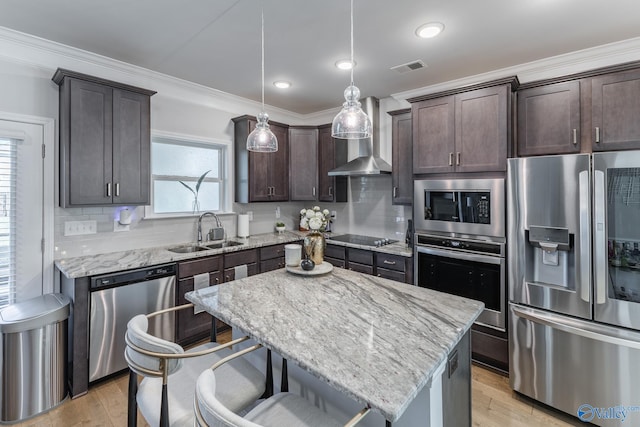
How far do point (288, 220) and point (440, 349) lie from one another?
3.73 m

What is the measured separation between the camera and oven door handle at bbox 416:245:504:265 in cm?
260

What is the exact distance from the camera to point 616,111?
2.24 metres

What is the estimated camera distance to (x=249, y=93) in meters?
3.79

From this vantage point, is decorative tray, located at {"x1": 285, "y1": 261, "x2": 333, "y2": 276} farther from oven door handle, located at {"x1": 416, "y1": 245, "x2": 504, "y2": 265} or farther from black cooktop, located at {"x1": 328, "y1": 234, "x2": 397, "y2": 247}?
black cooktop, located at {"x1": 328, "y1": 234, "x2": 397, "y2": 247}

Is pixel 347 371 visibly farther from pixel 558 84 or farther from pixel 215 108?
pixel 215 108

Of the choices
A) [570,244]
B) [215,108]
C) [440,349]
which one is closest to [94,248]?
[215,108]

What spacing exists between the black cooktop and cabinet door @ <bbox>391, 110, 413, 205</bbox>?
1.69 feet

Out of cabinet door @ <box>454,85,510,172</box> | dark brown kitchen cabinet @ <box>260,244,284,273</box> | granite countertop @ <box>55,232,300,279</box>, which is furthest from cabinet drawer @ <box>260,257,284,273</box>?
cabinet door @ <box>454,85,510,172</box>

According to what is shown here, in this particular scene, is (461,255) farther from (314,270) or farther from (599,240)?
(314,270)

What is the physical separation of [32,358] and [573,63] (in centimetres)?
495

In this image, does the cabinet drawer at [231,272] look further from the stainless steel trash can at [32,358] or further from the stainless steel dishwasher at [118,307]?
the stainless steel trash can at [32,358]

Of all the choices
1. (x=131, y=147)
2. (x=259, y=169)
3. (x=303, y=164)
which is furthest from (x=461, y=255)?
(x=131, y=147)

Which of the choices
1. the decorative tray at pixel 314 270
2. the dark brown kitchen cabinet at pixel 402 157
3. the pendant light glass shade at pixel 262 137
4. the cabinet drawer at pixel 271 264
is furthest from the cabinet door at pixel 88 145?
the dark brown kitchen cabinet at pixel 402 157

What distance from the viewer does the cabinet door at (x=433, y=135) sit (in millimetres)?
2873
